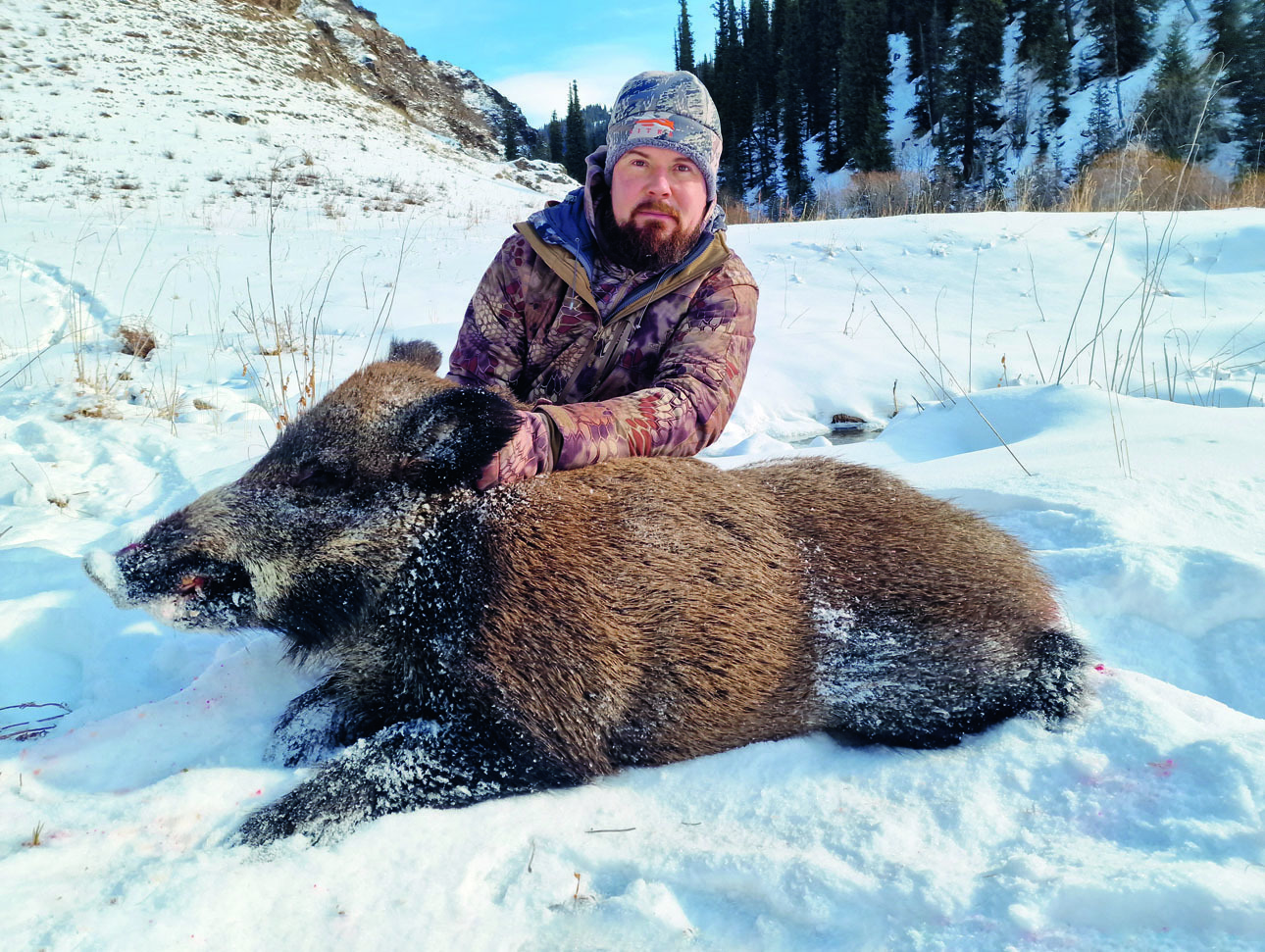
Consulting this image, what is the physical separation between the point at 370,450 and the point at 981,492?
2.75 meters

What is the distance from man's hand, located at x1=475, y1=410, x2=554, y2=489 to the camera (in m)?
2.22

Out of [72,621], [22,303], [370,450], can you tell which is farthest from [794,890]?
[22,303]

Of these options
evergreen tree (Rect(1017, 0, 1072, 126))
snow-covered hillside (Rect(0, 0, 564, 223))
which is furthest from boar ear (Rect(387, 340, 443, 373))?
evergreen tree (Rect(1017, 0, 1072, 126))

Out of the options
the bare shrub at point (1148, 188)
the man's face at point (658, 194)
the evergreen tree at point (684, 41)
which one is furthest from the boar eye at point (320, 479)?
the evergreen tree at point (684, 41)

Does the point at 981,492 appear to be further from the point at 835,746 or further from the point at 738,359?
the point at 835,746

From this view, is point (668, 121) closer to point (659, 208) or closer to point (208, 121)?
point (659, 208)

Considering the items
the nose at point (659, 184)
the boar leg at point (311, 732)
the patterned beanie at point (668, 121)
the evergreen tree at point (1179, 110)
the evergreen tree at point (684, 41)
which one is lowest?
the boar leg at point (311, 732)

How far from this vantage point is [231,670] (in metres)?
2.57

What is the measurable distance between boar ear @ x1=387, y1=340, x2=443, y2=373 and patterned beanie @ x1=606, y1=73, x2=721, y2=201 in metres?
1.39

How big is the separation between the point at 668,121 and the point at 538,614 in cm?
250

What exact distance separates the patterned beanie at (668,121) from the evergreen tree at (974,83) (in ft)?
127

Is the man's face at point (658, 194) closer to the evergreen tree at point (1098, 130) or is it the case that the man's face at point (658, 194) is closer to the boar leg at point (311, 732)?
the boar leg at point (311, 732)

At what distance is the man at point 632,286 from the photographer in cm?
320

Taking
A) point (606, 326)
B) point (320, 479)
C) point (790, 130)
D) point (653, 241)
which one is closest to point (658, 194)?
point (653, 241)
